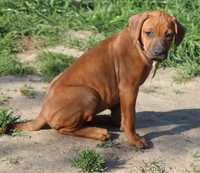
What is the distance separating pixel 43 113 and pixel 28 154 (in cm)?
43

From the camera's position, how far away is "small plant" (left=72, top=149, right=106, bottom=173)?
215 inches

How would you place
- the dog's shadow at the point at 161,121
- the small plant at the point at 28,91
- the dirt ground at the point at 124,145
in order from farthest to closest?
the small plant at the point at 28,91 < the dog's shadow at the point at 161,121 < the dirt ground at the point at 124,145

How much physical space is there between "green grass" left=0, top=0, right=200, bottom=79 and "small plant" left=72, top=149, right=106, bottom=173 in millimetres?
2950

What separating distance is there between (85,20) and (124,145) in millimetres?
3777

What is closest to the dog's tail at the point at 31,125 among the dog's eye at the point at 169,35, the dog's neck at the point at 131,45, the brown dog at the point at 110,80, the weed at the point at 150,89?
the brown dog at the point at 110,80

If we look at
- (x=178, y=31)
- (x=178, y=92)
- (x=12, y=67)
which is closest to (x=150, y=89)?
(x=178, y=92)

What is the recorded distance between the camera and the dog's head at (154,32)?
222 inches

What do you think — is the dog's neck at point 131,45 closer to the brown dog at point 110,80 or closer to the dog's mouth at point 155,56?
the brown dog at point 110,80

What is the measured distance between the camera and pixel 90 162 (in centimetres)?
547

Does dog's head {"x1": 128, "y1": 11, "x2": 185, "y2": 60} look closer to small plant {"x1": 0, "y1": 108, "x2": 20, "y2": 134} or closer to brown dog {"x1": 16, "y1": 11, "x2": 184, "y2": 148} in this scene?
brown dog {"x1": 16, "y1": 11, "x2": 184, "y2": 148}

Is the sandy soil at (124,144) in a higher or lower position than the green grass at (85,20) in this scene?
lower

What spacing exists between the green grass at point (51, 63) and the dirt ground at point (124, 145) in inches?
23.6

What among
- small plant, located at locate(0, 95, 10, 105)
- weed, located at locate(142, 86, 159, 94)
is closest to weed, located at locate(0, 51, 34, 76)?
small plant, located at locate(0, 95, 10, 105)

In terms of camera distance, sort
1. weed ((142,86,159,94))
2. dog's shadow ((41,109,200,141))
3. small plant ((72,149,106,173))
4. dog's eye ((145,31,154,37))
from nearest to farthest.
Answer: small plant ((72,149,106,173)) < dog's eye ((145,31,154,37)) < dog's shadow ((41,109,200,141)) < weed ((142,86,159,94))
